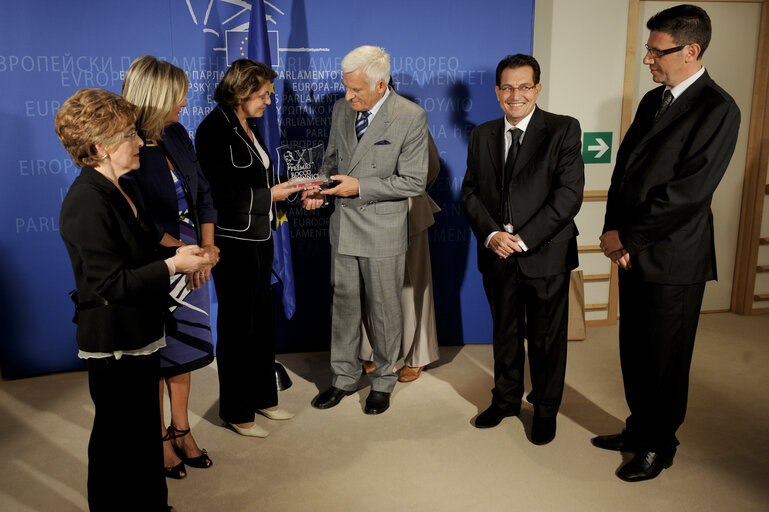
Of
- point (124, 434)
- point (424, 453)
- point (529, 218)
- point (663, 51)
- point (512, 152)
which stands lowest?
point (424, 453)

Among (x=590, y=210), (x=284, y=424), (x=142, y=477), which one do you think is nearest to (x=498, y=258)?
(x=284, y=424)

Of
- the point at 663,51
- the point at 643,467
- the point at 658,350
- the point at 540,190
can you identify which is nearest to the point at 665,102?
the point at 663,51

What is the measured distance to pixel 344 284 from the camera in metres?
3.31

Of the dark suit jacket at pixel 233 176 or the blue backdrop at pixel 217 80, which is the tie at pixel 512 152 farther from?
the blue backdrop at pixel 217 80

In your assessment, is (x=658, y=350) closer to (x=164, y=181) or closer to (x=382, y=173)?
(x=382, y=173)

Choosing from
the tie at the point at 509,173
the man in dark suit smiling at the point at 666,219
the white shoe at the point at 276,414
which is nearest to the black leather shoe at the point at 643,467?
the man in dark suit smiling at the point at 666,219

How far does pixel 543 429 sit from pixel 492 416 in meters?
0.28

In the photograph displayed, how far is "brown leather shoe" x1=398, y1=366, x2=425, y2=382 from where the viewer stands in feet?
12.2

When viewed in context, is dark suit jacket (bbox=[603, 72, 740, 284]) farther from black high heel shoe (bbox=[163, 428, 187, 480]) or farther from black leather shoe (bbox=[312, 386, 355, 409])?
black high heel shoe (bbox=[163, 428, 187, 480])

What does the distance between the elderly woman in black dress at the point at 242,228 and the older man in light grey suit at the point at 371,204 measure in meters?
0.33

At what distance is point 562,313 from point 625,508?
850mm

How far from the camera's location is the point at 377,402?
331 centimetres

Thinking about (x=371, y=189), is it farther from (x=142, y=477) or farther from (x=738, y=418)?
(x=738, y=418)

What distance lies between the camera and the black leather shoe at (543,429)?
115 inches
